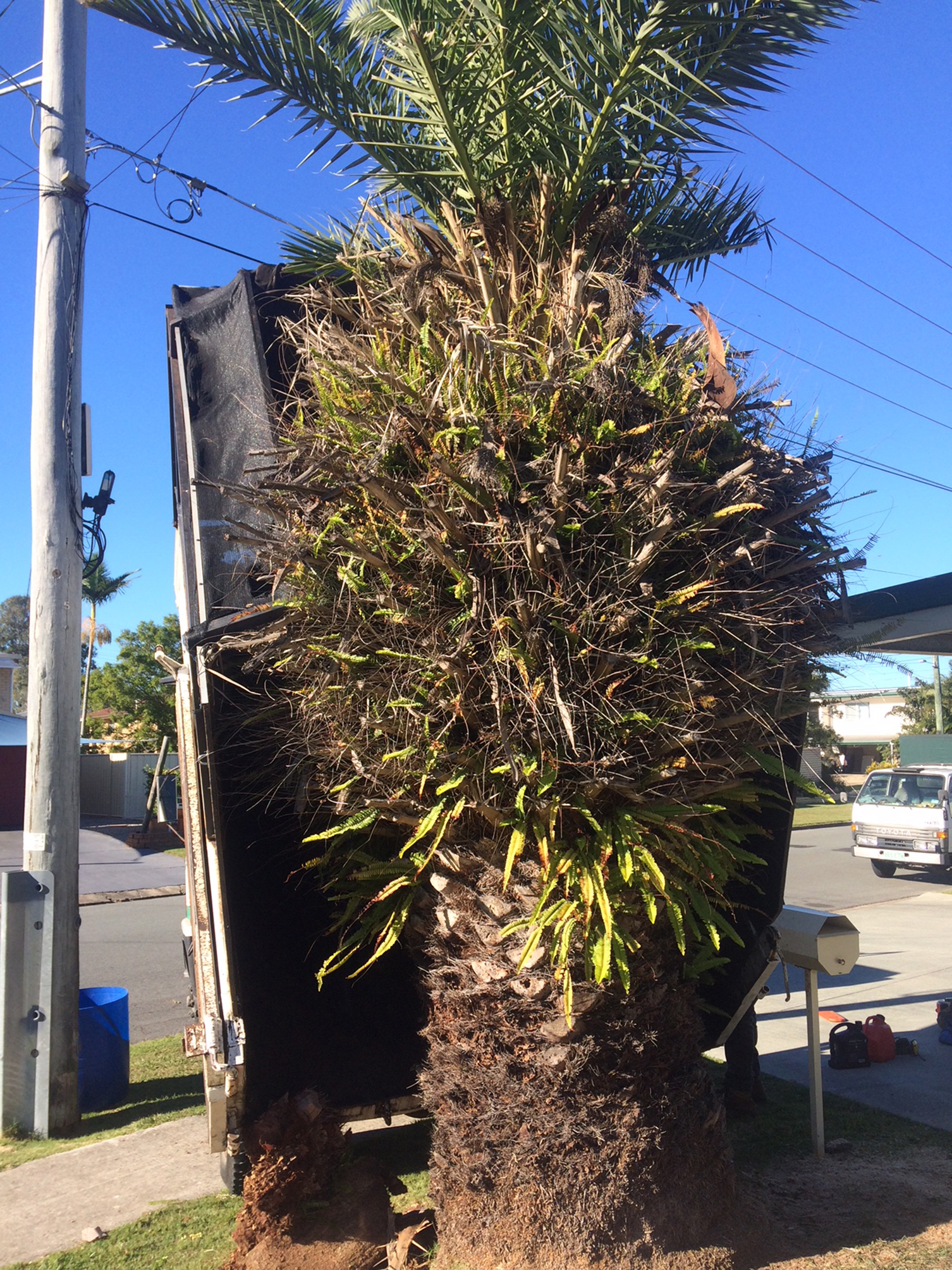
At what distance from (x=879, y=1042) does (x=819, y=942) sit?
2285 mm

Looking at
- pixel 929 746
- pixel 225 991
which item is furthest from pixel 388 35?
pixel 929 746

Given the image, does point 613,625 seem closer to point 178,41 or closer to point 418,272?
point 418,272

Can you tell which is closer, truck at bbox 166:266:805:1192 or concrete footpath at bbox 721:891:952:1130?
truck at bbox 166:266:805:1192

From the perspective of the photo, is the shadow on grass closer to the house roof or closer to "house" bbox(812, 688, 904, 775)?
the house roof

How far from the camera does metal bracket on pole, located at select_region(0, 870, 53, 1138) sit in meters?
5.79

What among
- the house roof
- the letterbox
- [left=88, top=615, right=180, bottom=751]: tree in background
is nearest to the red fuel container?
the letterbox

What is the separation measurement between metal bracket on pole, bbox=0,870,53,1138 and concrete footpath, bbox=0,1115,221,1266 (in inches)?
18.1

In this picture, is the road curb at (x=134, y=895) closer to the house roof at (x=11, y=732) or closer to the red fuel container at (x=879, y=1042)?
the red fuel container at (x=879, y=1042)

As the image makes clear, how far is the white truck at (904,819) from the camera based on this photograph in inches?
688

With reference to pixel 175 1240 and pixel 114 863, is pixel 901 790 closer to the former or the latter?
pixel 114 863

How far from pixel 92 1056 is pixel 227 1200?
192 centimetres

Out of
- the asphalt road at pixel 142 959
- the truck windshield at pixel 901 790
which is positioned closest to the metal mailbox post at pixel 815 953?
the asphalt road at pixel 142 959

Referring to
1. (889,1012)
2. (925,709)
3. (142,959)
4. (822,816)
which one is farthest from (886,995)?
(925,709)

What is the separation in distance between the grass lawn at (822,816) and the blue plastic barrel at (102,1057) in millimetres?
22594
